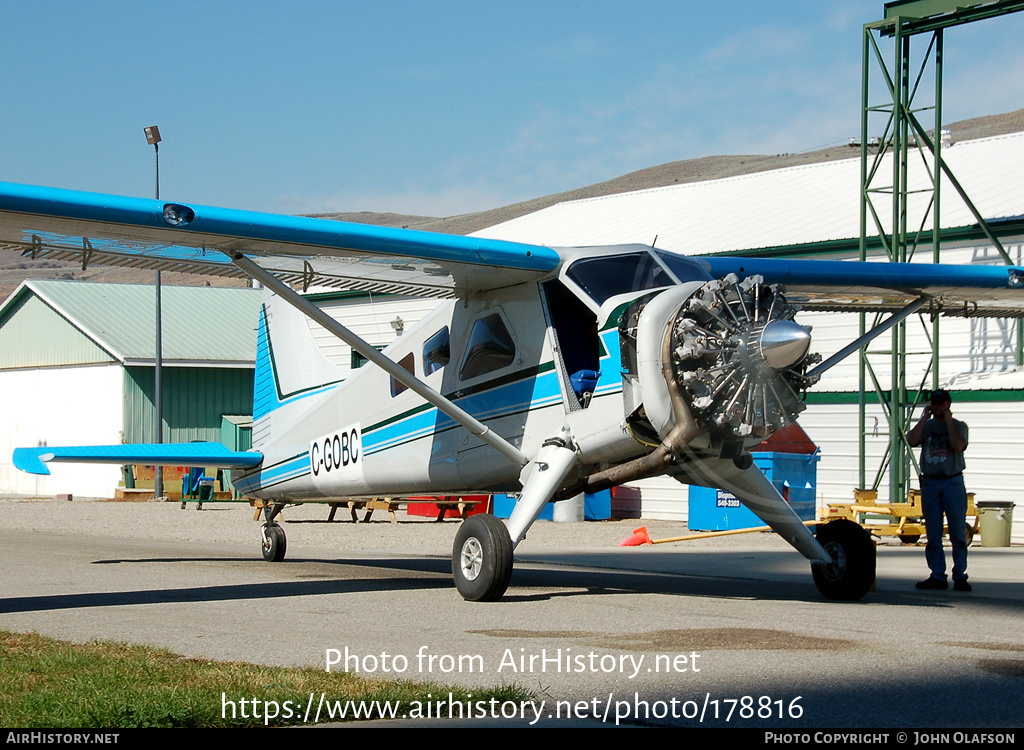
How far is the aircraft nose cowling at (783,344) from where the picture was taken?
328 inches

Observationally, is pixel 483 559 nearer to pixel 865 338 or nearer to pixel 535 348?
pixel 535 348

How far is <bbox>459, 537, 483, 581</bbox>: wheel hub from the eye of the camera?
9.69 m

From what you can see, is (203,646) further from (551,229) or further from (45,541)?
(551,229)

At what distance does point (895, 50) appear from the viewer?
22688mm

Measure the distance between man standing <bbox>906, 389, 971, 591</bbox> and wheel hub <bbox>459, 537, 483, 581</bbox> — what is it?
4761 mm

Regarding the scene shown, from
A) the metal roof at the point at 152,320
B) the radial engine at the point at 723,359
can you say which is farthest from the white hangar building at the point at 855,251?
the metal roof at the point at 152,320

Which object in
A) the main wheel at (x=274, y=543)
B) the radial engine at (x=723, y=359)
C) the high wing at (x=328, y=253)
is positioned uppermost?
the high wing at (x=328, y=253)

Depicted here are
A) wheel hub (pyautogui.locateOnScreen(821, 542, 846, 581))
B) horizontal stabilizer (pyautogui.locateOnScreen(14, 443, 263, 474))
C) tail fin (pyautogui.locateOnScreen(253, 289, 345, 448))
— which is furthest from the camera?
tail fin (pyautogui.locateOnScreen(253, 289, 345, 448))

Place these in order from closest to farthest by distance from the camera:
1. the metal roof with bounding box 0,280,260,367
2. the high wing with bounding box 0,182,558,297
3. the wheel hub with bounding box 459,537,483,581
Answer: the high wing with bounding box 0,182,558,297 < the wheel hub with bounding box 459,537,483,581 < the metal roof with bounding box 0,280,260,367

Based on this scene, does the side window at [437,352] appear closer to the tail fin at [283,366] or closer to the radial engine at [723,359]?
the tail fin at [283,366]

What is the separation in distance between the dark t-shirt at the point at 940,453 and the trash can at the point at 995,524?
9.59 meters

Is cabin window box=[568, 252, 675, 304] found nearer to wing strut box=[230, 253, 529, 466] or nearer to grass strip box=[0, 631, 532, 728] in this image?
wing strut box=[230, 253, 529, 466]

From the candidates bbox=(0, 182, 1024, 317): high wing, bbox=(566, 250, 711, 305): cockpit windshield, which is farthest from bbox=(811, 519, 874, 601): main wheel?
bbox=(0, 182, 1024, 317): high wing
